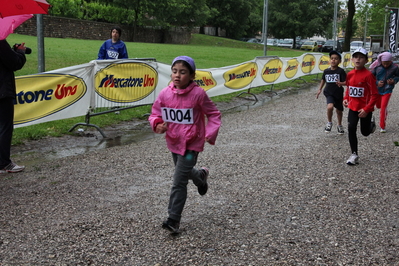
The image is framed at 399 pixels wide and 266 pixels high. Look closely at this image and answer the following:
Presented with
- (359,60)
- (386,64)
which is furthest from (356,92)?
(386,64)

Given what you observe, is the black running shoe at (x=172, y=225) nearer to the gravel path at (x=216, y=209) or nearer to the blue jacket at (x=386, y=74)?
the gravel path at (x=216, y=209)

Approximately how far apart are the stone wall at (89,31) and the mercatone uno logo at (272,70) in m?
21.1

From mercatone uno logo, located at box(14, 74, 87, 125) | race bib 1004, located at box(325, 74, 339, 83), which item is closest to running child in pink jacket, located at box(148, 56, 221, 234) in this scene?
mercatone uno logo, located at box(14, 74, 87, 125)

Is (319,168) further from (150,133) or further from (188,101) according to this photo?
(150,133)

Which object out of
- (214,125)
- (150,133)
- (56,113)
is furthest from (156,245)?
(150,133)

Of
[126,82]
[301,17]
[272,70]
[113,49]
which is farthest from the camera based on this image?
[301,17]

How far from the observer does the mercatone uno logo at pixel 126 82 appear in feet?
32.2

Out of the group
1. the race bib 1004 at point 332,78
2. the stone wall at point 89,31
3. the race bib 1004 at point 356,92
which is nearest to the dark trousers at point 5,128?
the race bib 1004 at point 356,92

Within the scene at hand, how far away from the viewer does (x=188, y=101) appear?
452cm

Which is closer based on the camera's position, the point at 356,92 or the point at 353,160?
the point at 353,160

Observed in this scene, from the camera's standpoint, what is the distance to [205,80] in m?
13.6

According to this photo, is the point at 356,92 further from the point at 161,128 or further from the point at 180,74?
the point at 161,128

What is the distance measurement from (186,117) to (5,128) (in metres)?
3.19

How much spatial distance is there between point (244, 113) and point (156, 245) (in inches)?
350
